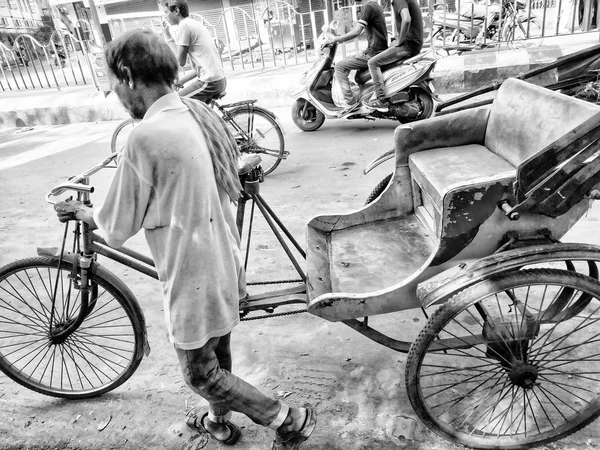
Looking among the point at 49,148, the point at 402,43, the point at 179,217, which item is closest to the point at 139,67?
the point at 179,217

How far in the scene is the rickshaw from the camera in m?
1.62

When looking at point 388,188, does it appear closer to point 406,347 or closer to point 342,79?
point 406,347

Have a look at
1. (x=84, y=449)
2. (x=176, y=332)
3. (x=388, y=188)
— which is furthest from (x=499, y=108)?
(x=84, y=449)

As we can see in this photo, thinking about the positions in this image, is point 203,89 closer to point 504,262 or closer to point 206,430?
point 206,430

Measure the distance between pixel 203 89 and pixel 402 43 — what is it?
2.45 m

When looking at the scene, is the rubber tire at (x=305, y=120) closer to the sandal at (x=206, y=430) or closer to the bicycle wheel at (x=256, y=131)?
the bicycle wheel at (x=256, y=131)

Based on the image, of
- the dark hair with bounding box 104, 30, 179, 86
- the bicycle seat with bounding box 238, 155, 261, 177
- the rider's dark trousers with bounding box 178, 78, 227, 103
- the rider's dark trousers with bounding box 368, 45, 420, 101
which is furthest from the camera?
the rider's dark trousers with bounding box 368, 45, 420, 101

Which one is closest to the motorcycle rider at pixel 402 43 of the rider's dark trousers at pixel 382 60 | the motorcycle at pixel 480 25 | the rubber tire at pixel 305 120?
the rider's dark trousers at pixel 382 60

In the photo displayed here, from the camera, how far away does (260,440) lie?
203 cm

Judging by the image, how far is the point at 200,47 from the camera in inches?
197

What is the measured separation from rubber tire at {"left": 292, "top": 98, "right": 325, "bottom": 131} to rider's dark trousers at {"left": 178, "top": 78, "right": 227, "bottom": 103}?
1433mm

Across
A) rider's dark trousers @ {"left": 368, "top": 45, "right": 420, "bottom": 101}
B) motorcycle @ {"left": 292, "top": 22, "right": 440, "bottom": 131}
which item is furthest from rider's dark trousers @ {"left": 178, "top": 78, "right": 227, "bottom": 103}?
rider's dark trousers @ {"left": 368, "top": 45, "right": 420, "bottom": 101}

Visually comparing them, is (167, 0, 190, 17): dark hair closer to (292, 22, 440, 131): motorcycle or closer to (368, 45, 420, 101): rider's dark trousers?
(292, 22, 440, 131): motorcycle

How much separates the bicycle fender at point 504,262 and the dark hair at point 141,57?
113 centimetres
